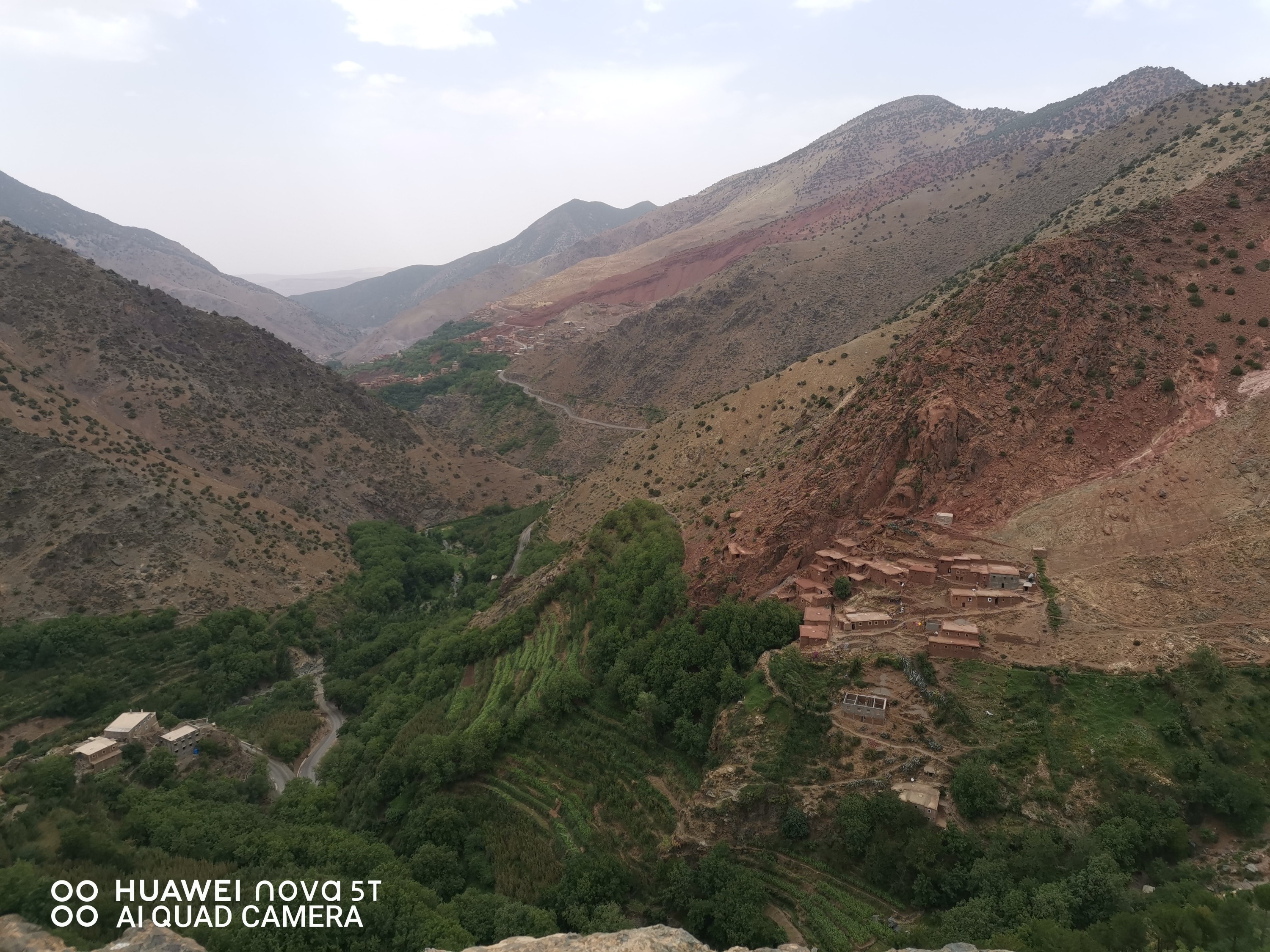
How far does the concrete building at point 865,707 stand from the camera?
22.4 m

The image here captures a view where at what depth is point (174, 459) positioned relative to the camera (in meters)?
65.7

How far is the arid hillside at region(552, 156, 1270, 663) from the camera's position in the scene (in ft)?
74.5

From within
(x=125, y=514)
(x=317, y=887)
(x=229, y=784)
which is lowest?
(x=229, y=784)

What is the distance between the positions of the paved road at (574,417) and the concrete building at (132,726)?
67956 millimetres

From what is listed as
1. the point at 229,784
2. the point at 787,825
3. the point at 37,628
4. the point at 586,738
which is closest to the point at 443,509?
the point at 37,628

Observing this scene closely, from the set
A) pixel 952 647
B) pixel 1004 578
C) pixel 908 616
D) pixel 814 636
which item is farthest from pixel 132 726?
pixel 1004 578

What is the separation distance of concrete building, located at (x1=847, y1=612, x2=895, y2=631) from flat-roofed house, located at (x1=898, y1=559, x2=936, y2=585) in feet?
6.22

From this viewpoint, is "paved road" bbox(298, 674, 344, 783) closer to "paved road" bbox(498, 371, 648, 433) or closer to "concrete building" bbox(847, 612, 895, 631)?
"concrete building" bbox(847, 612, 895, 631)

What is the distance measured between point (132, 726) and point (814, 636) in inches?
1486

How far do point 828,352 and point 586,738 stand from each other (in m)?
44.7

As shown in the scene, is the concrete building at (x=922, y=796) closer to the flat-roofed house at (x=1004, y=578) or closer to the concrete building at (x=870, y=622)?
the concrete building at (x=870, y=622)

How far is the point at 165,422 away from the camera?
69062 mm

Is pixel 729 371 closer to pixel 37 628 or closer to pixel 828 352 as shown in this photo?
pixel 828 352

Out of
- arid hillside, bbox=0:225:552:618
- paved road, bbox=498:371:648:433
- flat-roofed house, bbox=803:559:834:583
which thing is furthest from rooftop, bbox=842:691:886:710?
paved road, bbox=498:371:648:433
